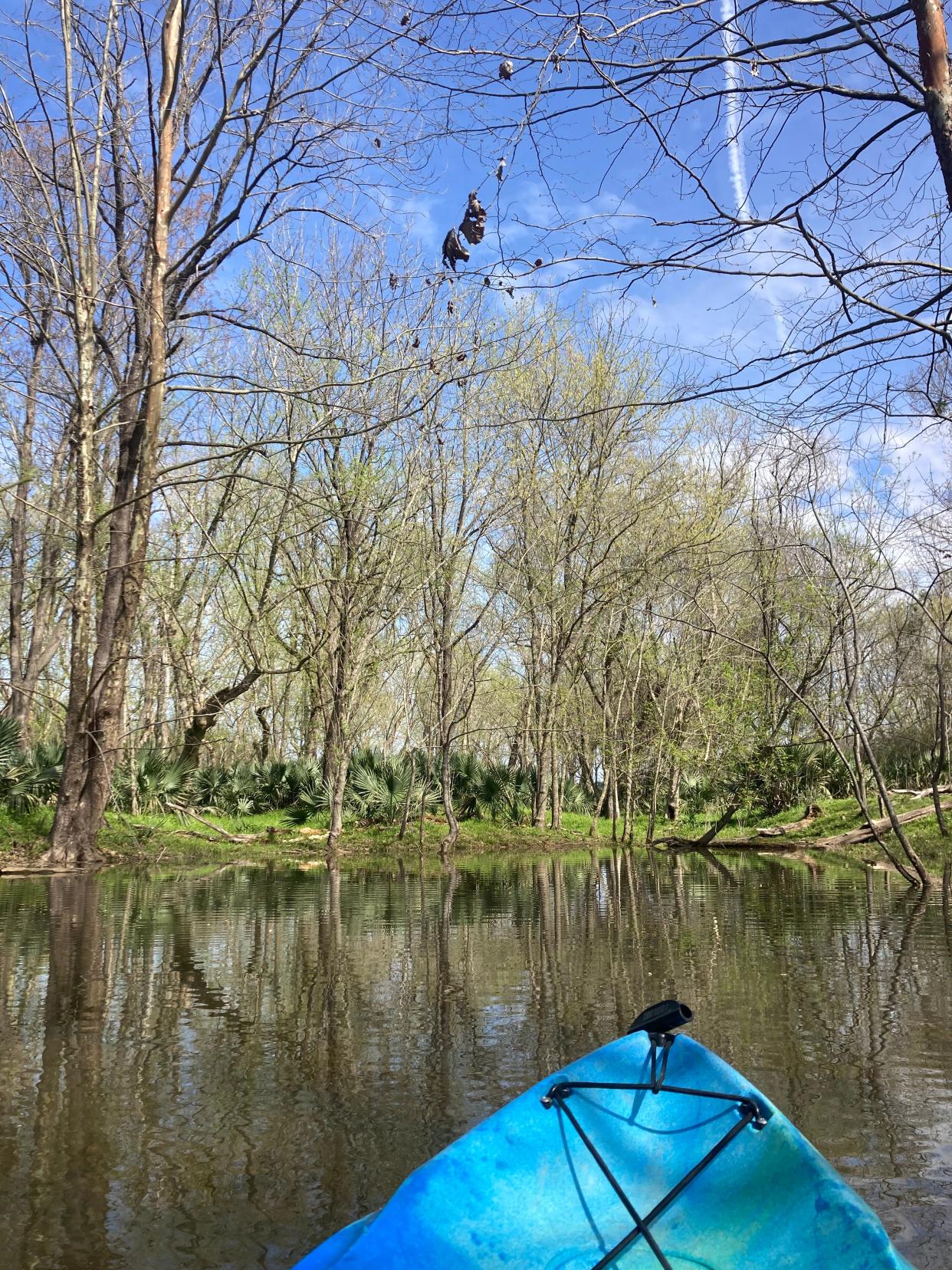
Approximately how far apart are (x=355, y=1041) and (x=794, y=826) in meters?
19.9

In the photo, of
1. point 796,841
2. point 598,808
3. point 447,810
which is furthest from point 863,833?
point 447,810

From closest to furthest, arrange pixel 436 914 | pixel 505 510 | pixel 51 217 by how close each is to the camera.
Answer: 1. pixel 436 914
2. pixel 51 217
3. pixel 505 510

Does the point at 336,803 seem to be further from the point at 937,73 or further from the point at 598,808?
the point at 937,73

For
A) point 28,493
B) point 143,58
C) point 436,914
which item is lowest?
point 436,914

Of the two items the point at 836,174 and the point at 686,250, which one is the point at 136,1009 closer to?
the point at 686,250

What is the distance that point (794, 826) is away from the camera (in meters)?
23.6

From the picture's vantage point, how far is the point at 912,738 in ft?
109

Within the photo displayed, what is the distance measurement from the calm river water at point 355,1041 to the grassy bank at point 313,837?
640cm

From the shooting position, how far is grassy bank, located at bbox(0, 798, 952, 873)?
17594 mm

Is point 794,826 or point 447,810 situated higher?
point 447,810

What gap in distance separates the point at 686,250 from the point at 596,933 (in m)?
6.89

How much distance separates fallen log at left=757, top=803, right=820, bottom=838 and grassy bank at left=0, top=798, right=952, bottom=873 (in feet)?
0.58

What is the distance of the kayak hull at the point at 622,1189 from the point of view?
249cm

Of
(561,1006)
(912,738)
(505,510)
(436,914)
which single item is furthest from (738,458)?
(561,1006)
